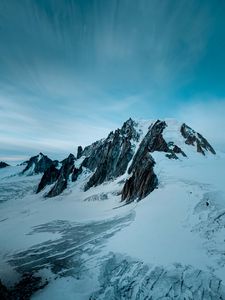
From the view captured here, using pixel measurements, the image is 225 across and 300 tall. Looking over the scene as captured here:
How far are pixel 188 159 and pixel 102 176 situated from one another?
3329 centimetres

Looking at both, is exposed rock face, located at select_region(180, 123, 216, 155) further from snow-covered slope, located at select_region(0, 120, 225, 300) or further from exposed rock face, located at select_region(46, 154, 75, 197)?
exposed rock face, located at select_region(46, 154, 75, 197)

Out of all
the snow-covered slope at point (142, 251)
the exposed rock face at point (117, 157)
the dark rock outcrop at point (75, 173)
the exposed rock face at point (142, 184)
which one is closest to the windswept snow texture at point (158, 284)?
the snow-covered slope at point (142, 251)

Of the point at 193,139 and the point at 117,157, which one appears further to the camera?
the point at 117,157

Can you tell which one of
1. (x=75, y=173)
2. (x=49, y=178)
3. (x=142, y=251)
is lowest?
(x=142, y=251)

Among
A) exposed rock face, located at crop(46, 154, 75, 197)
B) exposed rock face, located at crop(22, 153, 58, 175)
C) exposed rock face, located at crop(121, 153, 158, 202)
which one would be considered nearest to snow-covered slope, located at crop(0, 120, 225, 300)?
exposed rock face, located at crop(121, 153, 158, 202)

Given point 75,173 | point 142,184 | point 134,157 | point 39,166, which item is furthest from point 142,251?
point 39,166

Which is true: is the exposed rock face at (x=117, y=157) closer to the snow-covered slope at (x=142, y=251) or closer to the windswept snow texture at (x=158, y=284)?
the snow-covered slope at (x=142, y=251)

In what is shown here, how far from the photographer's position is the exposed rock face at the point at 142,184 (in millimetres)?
33344

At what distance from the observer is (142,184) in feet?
118

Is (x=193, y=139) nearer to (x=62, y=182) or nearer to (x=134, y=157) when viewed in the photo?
(x=134, y=157)

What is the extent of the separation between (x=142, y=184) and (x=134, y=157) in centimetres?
3530

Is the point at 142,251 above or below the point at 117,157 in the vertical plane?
below

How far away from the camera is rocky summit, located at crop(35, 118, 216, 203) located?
39.3m

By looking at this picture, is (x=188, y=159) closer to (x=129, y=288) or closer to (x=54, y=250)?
(x=54, y=250)
